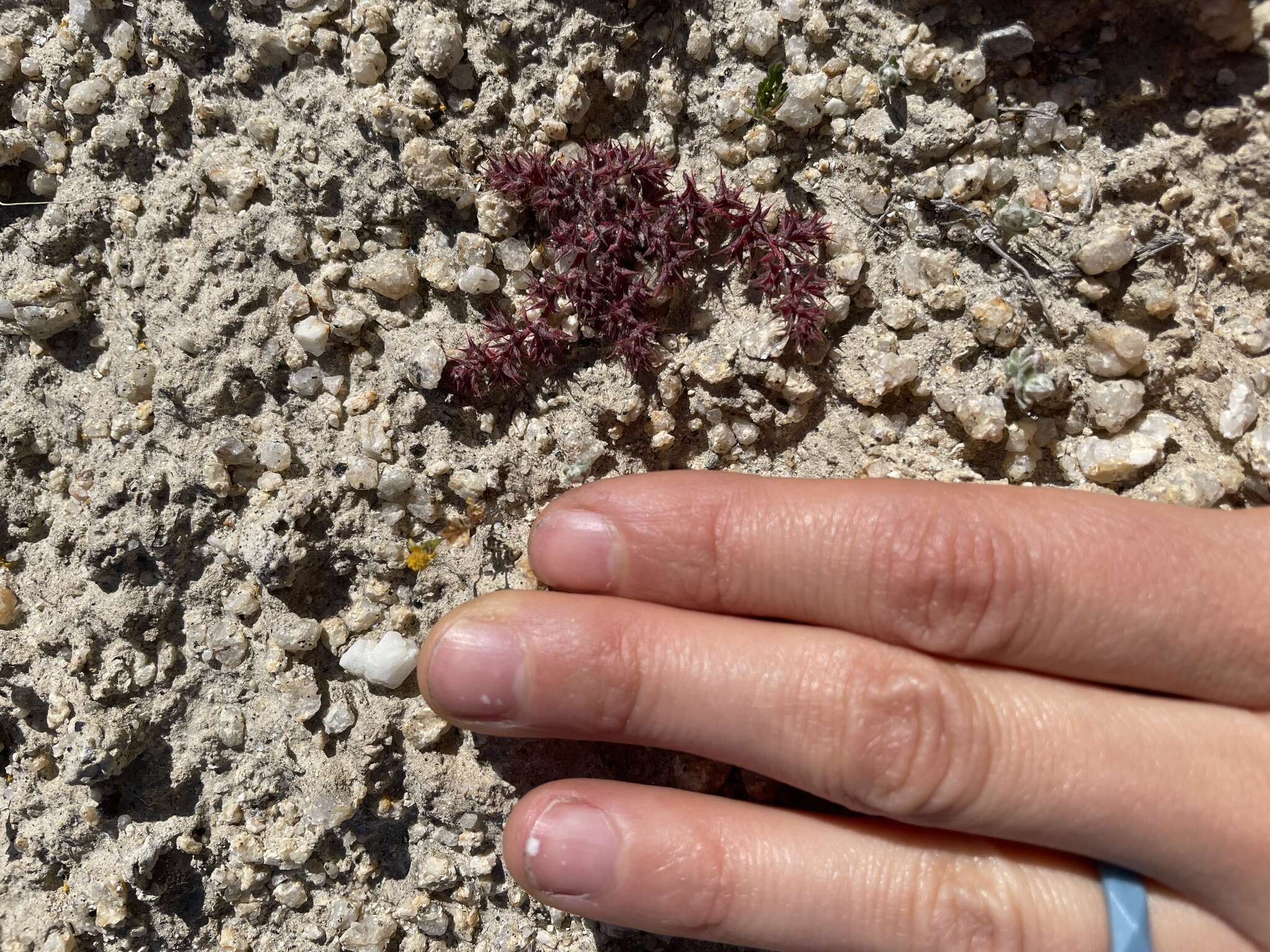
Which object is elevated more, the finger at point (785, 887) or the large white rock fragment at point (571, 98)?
the large white rock fragment at point (571, 98)

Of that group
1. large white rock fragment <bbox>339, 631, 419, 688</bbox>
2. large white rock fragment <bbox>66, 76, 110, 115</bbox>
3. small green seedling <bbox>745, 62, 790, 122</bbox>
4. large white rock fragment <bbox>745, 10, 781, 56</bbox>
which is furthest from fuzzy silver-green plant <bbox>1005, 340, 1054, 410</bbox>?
large white rock fragment <bbox>66, 76, 110, 115</bbox>

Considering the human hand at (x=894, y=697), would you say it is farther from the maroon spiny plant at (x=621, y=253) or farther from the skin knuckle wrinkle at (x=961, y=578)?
the maroon spiny plant at (x=621, y=253)

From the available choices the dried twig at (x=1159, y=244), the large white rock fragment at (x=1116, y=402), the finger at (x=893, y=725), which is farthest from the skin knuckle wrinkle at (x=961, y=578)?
the dried twig at (x=1159, y=244)

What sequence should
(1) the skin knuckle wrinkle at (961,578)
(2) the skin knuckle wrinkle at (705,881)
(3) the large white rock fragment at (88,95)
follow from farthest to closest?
(3) the large white rock fragment at (88,95) → (2) the skin knuckle wrinkle at (705,881) → (1) the skin knuckle wrinkle at (961,578)

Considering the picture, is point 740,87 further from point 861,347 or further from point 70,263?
point 70,263

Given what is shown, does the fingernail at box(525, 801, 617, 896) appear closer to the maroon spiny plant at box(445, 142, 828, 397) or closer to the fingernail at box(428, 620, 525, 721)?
the fingernail at box(428, 620, 525, 721)

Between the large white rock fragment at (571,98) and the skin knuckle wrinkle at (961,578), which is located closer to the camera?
the skin knuckle wrinkle at (961,578)

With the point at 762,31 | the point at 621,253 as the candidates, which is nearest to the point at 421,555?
the point at 621,253
